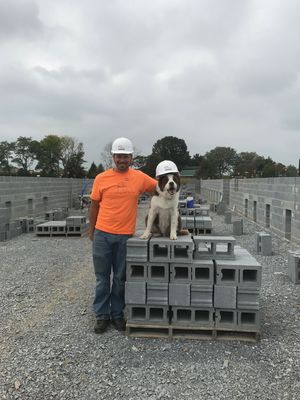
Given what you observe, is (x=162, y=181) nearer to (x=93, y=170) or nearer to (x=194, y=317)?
(x=194, y=317)

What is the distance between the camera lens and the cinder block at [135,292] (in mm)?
4602

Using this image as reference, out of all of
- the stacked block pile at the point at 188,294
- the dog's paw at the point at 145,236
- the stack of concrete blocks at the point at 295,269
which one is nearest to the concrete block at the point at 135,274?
the stacked block pile at the point at 188,294

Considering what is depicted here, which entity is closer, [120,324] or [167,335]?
[167,335]

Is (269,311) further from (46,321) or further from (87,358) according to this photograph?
(46,321)

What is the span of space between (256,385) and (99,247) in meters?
2.26

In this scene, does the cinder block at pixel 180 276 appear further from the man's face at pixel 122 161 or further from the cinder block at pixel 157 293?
the man's face at pixel 122 161

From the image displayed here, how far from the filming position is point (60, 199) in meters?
26.1

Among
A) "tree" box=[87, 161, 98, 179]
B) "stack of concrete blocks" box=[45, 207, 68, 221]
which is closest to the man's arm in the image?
"stack of concrete blocks" box=[45, 207, 68, 221]

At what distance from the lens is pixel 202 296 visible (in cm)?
454

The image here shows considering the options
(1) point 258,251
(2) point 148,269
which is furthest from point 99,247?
(1) point 258,251

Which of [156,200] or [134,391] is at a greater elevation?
[156,200]

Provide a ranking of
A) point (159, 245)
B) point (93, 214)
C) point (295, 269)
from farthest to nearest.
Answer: point (295, 269) → point (93, 214) → point (159, 245)

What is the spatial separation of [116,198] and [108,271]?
92 cm

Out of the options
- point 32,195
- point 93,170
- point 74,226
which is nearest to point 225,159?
point 93,170
